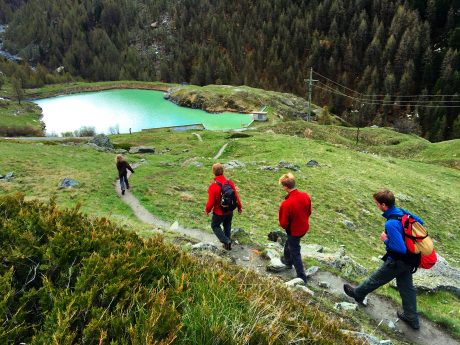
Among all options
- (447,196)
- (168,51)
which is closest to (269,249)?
(447,196)

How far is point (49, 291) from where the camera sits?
4523 mm

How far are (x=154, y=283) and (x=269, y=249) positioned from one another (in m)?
8.24

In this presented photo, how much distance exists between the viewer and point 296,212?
987 centimetres

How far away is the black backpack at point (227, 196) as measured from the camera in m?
11.7

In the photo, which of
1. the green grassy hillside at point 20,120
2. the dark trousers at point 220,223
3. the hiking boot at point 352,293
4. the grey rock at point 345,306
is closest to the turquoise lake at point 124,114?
the green grassy hillside at point 20,120

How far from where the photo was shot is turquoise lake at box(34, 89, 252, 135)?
93562 mm

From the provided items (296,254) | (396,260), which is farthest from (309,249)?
(396,260)

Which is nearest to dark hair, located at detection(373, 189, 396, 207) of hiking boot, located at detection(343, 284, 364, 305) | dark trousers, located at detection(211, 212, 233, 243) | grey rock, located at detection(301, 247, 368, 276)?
hiking boot, located at detection(343, 284, 364, 305)

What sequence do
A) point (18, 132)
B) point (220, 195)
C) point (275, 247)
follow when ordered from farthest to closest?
point (18, 132)
point (275, 247)
point (220, 195)

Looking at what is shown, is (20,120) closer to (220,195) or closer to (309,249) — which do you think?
(220,195)

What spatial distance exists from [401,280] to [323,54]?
164357 mm

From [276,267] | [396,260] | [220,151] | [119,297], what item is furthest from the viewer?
[220,151]

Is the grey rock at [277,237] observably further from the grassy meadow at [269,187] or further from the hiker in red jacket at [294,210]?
the hiker in red jacket at [294,210]

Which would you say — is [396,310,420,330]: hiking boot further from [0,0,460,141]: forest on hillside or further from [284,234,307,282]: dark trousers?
[0,0,460,141]: forest on hillside
